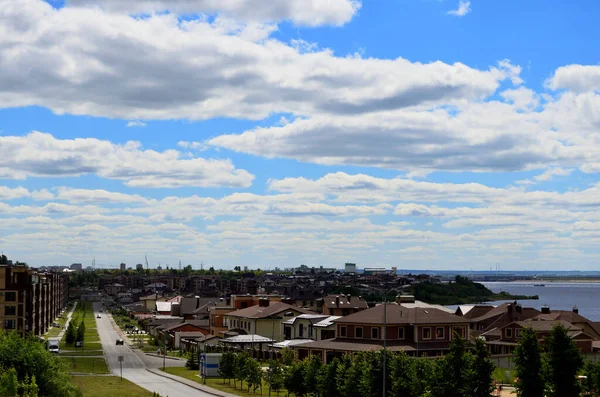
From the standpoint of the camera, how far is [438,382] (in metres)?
46.9

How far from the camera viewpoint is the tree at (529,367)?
48.4 meters

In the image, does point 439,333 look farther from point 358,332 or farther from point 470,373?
point 470,373

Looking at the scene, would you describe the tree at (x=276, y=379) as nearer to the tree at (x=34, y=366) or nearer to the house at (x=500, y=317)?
the tree at (x=34, y=366)

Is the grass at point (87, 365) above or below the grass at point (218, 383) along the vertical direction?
below

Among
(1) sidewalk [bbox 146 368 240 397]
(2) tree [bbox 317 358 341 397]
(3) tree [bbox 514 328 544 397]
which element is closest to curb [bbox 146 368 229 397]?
(1) sidewalk [bbox 146 368 240 397]

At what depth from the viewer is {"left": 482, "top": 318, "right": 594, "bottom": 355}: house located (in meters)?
86.2

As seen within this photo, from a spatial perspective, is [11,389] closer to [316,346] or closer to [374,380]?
[374,380]

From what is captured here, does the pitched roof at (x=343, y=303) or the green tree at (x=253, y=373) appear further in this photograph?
the pitched roof at (x=343, y=303)

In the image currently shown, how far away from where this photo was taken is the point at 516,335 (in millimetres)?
93312

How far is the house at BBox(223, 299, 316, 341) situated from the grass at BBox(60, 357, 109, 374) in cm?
1947

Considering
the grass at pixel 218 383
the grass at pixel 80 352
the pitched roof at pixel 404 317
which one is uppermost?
the pitched roof at pixel 404 317

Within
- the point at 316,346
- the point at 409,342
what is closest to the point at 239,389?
the point at 316,346

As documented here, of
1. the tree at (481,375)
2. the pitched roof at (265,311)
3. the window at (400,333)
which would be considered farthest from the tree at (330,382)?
the pitched roof at (265,311)

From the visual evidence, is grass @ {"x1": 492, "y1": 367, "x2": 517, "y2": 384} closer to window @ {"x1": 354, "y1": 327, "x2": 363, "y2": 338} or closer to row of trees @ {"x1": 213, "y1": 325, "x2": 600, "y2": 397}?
window @ {"x1": 354, "y1": 327, "x2": 363, "y2": 338}
